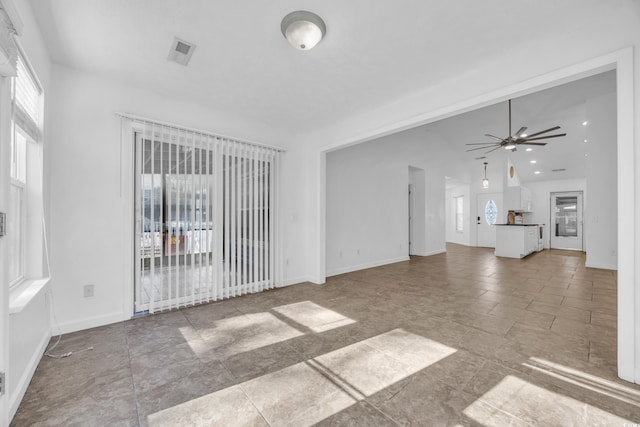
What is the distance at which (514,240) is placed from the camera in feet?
24.9

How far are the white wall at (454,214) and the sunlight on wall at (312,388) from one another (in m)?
10.1

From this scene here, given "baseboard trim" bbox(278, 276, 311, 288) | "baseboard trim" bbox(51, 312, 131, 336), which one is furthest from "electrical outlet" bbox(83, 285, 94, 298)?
"baseboard trim" bbox(278, 276, 311, 288)

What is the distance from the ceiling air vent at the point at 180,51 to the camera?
232 cm

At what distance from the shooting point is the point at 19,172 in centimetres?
216

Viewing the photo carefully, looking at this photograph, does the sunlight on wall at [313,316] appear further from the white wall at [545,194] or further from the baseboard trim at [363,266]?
the white wall at [545,194]

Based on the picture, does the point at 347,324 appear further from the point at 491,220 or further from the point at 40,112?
the point at 491,220

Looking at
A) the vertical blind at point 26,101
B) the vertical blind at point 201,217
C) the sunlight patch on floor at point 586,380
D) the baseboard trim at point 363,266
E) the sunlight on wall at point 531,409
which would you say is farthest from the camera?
the baseboard trim at point 363,266

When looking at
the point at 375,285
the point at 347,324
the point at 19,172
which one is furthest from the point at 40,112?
the point at 375,285

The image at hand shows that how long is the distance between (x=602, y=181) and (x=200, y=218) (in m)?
7.78

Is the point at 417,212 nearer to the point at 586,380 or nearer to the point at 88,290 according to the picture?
the point at 586,380

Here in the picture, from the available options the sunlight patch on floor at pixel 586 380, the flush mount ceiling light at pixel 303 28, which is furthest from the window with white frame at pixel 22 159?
the sunlight patch on floor at pixel 586 380

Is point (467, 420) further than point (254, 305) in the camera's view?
No

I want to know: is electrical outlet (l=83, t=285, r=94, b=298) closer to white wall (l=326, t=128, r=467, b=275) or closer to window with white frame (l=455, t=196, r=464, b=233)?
white wall (l=326, t=128, r=467, b=275)

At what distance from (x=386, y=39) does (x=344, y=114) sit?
1.67m
